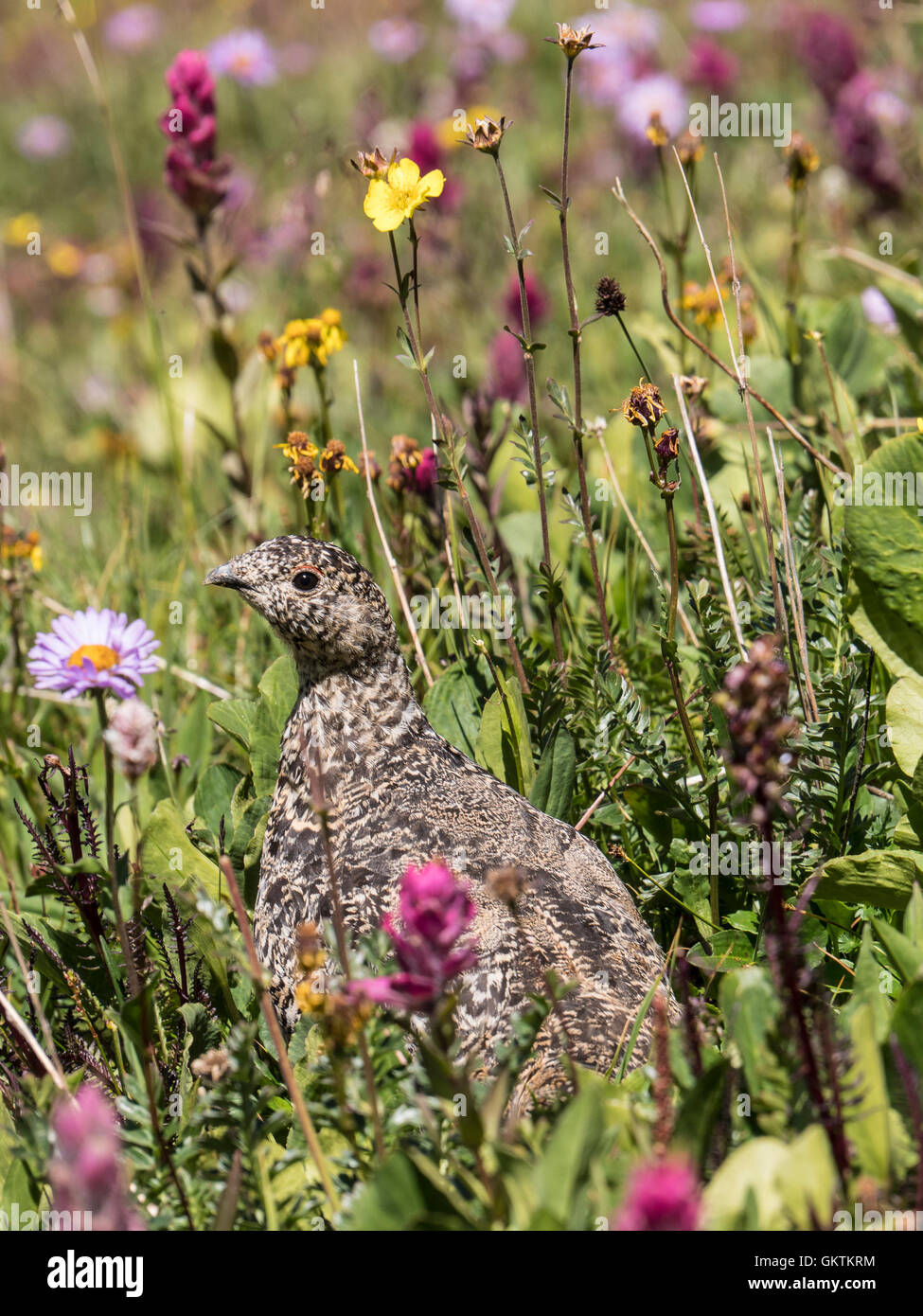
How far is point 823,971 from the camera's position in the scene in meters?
3.38

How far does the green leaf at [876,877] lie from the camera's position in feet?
10.3

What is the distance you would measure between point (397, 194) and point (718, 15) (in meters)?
9.38

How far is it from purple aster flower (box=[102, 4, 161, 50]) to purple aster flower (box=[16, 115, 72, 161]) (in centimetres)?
191

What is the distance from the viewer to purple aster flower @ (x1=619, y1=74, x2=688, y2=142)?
9.17m

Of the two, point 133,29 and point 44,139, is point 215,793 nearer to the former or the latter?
point 44,139

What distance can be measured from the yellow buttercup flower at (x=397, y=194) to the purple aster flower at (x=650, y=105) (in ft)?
20.4

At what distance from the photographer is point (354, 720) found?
3.87 m

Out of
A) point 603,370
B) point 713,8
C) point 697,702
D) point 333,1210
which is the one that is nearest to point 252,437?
point 603,370

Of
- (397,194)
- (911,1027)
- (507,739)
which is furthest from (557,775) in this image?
(397,194)

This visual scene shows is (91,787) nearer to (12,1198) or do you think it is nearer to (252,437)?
(12,1198)

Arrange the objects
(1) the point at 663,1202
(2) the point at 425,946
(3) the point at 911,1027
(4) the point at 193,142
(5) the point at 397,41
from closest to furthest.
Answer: (1) the point at 663,1202, (2) the point at 425,946, (3) the point at 911,1027, (4) the point at 193,142, (5) the point at 397,41

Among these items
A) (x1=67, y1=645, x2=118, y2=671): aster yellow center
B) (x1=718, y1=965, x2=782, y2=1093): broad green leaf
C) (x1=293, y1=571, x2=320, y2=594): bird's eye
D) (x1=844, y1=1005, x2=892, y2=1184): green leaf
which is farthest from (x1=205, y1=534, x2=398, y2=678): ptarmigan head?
(x1=844, y1=1005, x2=892, y2=1184): green leaf

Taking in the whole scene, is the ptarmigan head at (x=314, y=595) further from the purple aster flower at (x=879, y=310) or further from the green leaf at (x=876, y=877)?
the purple aster flower at (x=879, y=310)

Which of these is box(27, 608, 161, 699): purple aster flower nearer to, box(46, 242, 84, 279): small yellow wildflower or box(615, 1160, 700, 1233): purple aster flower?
box(615, 1160, 700, 1233): purple aster flower
